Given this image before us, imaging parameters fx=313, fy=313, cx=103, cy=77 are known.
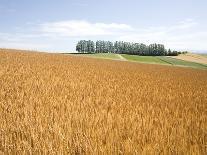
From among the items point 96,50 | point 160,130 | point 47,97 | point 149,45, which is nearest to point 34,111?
point 47,97

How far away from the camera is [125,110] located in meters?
6.36

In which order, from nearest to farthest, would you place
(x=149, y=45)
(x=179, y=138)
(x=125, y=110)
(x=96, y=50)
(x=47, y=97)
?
(x=179, y=138), (x=125, y=110), (x=47, y=97), (x=149, y=45), (x=96, y=50)

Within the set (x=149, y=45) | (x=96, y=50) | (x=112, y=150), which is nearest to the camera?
(x=112, y=150)

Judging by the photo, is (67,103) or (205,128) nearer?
(205,128)

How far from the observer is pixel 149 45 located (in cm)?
17438

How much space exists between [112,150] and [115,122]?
1499mm

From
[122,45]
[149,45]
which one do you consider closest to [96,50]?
[122,45]

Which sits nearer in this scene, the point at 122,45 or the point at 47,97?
the point at 47,97

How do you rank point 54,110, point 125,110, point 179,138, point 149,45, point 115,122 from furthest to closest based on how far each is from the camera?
point 149,45
point 125,110
point 54,110
point 115,122
point 179,138

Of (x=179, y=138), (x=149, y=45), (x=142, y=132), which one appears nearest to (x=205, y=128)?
(x=179, y=138)

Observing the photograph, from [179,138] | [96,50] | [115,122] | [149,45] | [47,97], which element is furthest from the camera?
[96,50]

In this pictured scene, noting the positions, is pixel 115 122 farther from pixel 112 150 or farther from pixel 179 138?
pixel 112 150

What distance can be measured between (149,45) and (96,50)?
109 ft

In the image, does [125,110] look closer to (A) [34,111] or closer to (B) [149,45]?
(A) [34,111]
